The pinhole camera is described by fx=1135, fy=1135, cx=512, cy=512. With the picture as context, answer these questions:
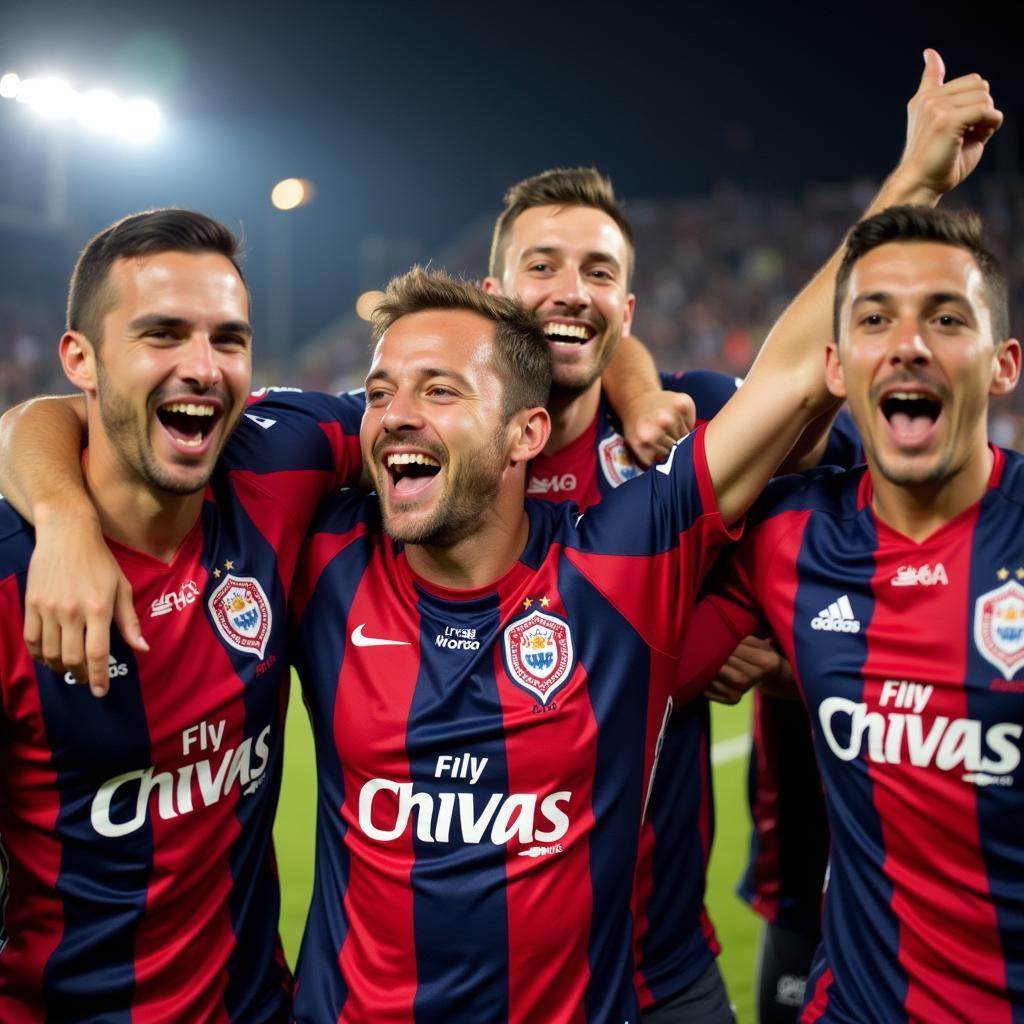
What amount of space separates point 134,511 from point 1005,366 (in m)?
1.98

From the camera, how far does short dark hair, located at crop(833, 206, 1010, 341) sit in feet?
8.07

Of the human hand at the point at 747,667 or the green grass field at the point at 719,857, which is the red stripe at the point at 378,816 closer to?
the human hand at the point at 747,667

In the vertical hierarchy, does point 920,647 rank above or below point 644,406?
below

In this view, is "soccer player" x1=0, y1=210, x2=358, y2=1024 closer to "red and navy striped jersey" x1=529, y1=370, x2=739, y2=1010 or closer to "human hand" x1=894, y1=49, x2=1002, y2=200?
"red and navy striped jersey" x1=529, y1=370, x2=739, y2=1010

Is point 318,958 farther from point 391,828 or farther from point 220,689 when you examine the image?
point 220,689

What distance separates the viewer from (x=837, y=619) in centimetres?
249

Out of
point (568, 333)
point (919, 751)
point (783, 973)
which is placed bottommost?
point (783, 973)

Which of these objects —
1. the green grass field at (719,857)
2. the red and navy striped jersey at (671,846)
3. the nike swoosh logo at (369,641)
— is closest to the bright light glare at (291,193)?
the green grass field at (719,857)

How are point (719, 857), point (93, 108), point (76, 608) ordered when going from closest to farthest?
point (76, 608)
point (719, 857)
point (93, 108)

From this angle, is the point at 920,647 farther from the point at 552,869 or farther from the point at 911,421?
the point at 552,869

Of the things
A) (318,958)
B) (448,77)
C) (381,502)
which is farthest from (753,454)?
(448,77)

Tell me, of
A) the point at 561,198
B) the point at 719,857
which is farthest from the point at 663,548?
the point at 719,857

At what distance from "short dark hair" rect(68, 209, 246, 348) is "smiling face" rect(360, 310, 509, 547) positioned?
0.49 meters

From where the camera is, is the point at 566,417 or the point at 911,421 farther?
the point at 566,417
